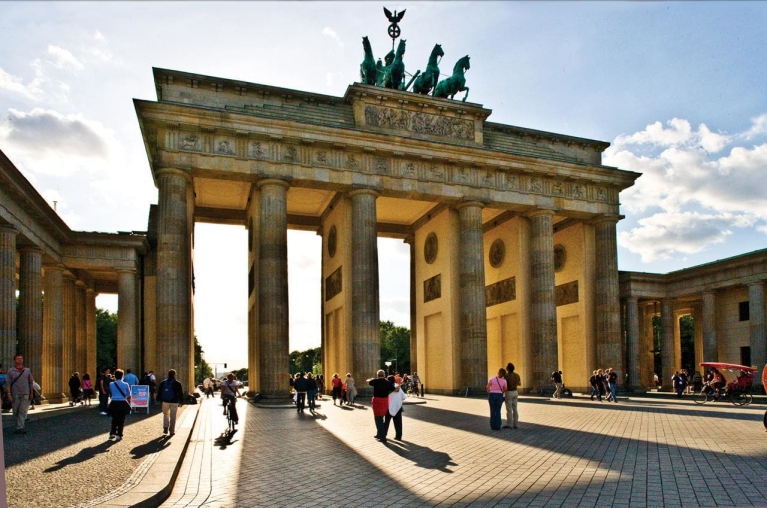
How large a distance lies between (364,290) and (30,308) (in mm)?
16101

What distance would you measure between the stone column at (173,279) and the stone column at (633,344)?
27931mm

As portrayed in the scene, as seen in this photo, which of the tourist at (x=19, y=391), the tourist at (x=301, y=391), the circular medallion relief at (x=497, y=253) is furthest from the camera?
the circular medallion relief at (x=497, y=253)

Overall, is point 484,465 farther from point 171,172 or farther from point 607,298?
point 607,298

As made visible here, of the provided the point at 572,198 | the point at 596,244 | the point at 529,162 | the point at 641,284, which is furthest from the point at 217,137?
the point at 641,284

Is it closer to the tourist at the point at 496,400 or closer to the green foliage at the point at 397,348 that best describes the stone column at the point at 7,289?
the tourist at the point at 496,400

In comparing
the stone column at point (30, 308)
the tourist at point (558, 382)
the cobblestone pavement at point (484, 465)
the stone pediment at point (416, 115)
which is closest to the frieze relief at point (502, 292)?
the tourist at point (558, 382)

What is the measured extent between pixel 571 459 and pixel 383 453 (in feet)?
12.2

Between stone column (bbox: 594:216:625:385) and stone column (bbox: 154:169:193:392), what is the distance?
82.3 ft

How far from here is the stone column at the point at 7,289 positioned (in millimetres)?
25828

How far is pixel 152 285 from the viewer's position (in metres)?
38.5

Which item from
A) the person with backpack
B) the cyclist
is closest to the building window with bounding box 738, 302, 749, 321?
the cyclist

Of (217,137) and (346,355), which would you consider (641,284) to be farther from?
(217,137)

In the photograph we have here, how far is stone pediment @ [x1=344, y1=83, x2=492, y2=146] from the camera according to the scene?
120ft

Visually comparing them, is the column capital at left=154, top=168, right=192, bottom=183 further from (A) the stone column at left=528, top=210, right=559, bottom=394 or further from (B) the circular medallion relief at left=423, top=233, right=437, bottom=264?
(A) the stone column at left=528, top=210, right=559, bottom=394
